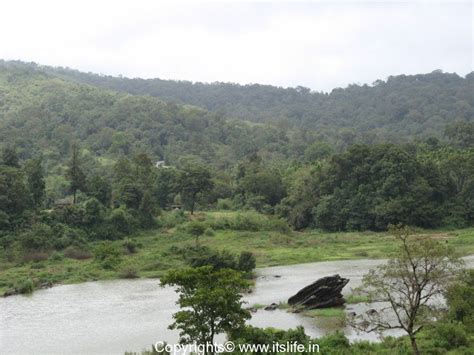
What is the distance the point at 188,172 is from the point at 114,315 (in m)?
36.6

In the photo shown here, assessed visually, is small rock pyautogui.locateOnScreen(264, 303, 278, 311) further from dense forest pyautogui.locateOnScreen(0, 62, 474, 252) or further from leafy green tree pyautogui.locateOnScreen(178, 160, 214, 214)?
leafy green tree pyautogui.locateOnScreen(178, 160, 214, 214)

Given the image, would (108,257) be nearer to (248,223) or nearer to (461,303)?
(248,223)

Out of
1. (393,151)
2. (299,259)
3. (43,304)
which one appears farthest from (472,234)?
(43,304)

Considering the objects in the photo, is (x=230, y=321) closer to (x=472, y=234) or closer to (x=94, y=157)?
(x=472, y=234)

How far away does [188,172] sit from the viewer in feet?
253

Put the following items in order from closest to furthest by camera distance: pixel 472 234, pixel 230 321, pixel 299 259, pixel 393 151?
pixel 230 321
pixel 299 259
pixel 472 234
pixel 393 151

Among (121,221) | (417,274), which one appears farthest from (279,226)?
(417,274)

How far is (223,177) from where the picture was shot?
332ft

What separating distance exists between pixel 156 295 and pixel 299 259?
727 inches

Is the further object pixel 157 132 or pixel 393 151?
pixel 157 132

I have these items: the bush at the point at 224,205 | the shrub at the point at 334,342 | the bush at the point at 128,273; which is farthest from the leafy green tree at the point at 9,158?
the shrub at the point at 334,342

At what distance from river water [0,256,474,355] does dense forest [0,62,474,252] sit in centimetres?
1603

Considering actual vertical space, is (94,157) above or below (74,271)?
above

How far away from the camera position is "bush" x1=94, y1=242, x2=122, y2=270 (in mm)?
58556
